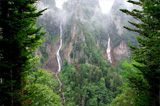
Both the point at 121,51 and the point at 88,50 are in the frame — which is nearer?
the point at 88,50

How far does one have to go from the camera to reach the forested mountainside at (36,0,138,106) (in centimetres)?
4834

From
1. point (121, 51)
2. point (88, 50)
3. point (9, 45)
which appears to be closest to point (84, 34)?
point (88, 50)

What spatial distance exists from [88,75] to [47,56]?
37.4 metres

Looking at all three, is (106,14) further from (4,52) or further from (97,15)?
(4,52)

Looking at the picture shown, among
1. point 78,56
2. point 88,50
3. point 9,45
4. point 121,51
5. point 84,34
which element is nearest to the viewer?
point 9,45

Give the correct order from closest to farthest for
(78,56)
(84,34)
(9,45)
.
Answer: (9,45) < (78,56) < (84,34)

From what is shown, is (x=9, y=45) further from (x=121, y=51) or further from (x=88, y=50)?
(x=121, y=51)

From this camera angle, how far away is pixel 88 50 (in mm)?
71500

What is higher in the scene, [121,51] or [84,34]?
[84,34]

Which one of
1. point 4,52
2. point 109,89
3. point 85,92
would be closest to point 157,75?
point 4,52

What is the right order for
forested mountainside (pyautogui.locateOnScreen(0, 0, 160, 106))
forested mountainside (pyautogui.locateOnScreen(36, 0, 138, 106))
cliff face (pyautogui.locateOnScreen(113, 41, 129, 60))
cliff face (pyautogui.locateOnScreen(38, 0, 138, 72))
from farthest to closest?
cliff face (pyautogui.locateOnScreen(113, 41, 129, 60)) < cliff face (pyautogui.locateOnScreen(38, 0, 138, 72)) < forested mountainside (pyautogui.locateOnScreen(36, 0, 138, 106)) < forested mountainside (pyautogui.locateOnScreen(0, 0, 160, 106))

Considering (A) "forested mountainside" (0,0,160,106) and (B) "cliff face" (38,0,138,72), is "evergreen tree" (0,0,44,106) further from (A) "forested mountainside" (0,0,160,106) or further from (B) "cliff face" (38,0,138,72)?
(B) "cliff face" (38,0,138,72)

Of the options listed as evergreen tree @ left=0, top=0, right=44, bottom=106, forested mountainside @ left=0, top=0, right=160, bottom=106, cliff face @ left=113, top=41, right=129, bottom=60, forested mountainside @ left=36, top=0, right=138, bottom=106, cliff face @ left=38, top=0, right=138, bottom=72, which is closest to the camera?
evergreen tree @ left=0, top=0, right=44, bottom=106

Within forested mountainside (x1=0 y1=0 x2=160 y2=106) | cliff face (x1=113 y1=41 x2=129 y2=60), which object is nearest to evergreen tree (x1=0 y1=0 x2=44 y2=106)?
forested mountainside (x1=0 y1=0 x2=160 y2=106)
